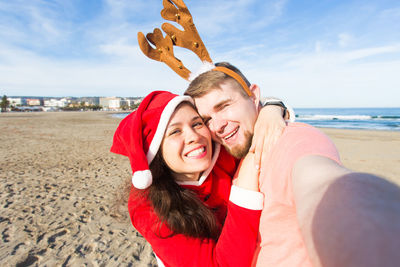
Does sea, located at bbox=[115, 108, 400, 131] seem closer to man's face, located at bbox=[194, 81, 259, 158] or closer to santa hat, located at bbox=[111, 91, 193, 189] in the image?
man's face, located at bbox=[194, 81, 259, 158]

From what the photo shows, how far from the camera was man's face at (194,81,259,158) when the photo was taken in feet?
5.83

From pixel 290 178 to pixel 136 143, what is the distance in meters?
1.16

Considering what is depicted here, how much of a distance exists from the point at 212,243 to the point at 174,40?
6.89ft

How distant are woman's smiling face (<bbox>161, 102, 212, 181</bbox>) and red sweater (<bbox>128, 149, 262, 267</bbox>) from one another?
24 cm

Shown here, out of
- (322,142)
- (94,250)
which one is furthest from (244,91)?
(94,250)

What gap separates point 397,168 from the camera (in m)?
7.80

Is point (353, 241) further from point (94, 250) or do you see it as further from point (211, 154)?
point (94, 250)

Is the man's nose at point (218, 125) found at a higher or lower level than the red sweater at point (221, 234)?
higher

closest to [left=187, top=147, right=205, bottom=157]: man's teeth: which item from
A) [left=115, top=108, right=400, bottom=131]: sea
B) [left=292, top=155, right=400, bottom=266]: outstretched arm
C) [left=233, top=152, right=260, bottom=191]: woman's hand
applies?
[left=233, top=152, right=260, bottom=191]: woman's hand

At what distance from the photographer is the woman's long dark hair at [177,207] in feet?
5.39

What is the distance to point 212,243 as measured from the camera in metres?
1.60

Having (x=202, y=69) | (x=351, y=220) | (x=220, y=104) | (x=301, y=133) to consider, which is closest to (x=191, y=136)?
(x=220, y=104)

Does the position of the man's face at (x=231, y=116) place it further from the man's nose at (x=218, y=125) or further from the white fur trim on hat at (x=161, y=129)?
the white fur trim on hat at (x=161, y=129)

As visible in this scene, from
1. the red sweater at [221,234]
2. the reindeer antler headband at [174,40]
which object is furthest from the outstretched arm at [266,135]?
the reindeer antler headband at [174,40]
